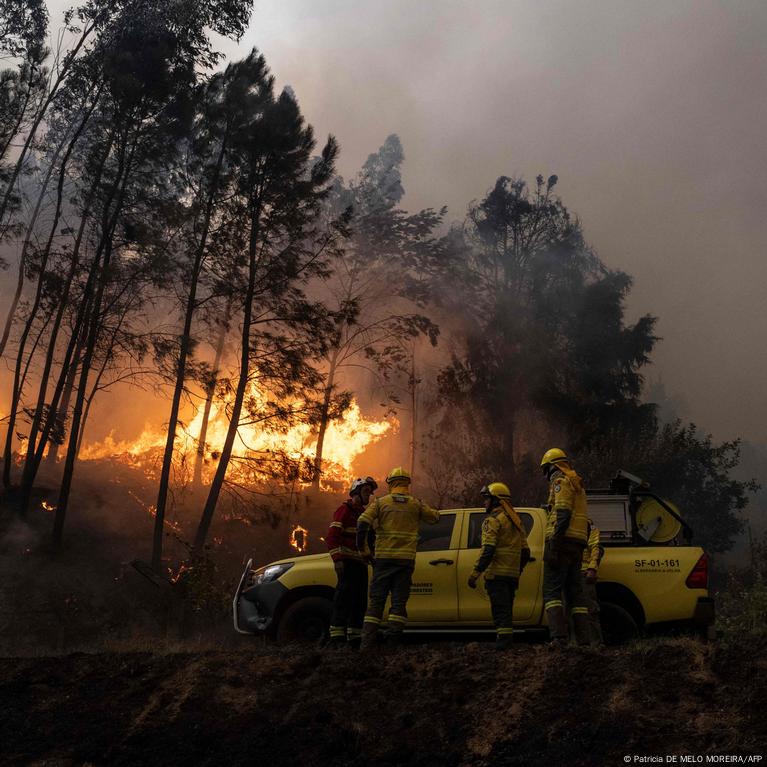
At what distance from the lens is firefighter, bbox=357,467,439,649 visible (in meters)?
7.77

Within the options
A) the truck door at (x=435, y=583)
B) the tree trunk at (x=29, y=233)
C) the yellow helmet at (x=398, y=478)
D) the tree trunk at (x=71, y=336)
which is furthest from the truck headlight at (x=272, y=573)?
the tree trunk at (x=29, y=233)

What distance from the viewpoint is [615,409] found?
106ft

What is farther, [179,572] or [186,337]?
[186,337]

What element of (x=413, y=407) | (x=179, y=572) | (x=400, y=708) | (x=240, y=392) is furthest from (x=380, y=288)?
(x=400, y=708)

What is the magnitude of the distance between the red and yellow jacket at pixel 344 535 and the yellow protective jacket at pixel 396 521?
0.33m

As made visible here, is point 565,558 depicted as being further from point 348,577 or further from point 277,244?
point 277,244

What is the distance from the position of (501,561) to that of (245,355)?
13.9 meters

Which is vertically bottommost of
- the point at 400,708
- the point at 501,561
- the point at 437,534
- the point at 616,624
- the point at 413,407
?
the point at 400,708

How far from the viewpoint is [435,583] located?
829 centimetres

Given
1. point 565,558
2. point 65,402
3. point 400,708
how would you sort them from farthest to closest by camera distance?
point 65,402 → point 565,558 → point 400,708

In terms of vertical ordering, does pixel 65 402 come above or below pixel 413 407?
below

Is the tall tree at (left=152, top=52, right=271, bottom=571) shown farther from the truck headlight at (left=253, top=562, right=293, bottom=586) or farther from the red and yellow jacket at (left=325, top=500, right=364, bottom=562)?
the red and yellow jacket at (left=325, top=500, right=364, bottom=562)

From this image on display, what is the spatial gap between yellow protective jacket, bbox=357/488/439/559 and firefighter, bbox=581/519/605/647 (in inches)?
62.7

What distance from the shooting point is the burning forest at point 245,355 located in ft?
54.1
